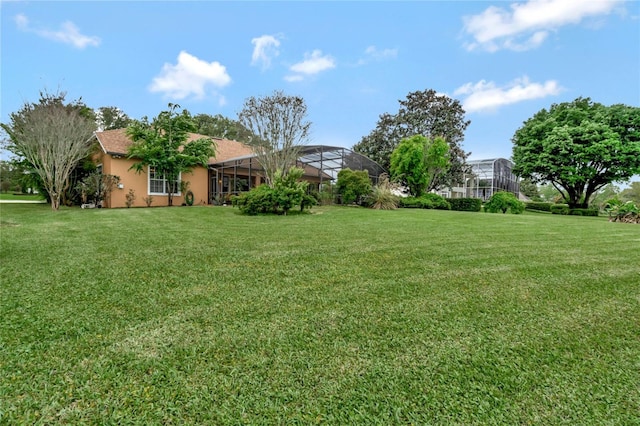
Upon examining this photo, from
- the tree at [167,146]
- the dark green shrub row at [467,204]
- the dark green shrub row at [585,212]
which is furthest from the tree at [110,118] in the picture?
the dark green shrub row at [585,212]

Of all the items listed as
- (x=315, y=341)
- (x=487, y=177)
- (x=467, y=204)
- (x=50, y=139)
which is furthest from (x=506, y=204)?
(x=50, y=139)

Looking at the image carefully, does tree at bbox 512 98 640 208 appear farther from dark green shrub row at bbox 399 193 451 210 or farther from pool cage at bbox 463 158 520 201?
dark green shrub row at bbox 399 193 451 210

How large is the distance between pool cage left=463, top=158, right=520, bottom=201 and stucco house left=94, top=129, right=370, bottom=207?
11.6 metres

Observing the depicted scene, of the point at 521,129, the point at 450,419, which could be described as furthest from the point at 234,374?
the point at 521,129

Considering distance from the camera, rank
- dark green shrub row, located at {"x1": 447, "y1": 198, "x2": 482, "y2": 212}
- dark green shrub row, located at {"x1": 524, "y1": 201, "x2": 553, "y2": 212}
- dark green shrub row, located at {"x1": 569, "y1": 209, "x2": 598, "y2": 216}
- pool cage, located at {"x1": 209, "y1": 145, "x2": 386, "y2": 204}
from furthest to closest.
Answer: dark green shrub row, located at {"x1": 524, "y1": 201, "x2": 553, "y2": 212} < dark green shrub row, located at {"x1": 569, "y1": 209, "x2": 598, "y2": 216} < dark green shrub row, located at {"x1": 447, "y1": 198, "x2": 482, "y2": 212} < pool cage, located at {"x1": 209, "y1": 145, "x2": 386, "y2": 204}

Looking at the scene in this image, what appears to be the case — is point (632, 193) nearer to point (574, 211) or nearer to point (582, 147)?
point (574, 211)

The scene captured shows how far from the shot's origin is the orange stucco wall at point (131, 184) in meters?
13.1

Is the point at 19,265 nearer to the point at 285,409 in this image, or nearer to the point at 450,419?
the point at 285,409

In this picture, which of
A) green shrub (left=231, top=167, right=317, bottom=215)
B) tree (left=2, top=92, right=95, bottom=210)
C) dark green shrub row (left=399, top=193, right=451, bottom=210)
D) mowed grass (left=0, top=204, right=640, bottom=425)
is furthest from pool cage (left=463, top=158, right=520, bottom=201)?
tree (left=2, top=92, right=95, bottom=210)

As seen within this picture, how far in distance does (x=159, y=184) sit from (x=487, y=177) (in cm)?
2616

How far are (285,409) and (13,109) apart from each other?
63.1ft

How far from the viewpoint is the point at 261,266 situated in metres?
3.60

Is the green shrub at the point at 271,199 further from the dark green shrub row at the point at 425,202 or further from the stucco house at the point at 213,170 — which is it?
the dark green shrub row at the point at 425,202

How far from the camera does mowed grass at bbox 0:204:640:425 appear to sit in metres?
1.37
